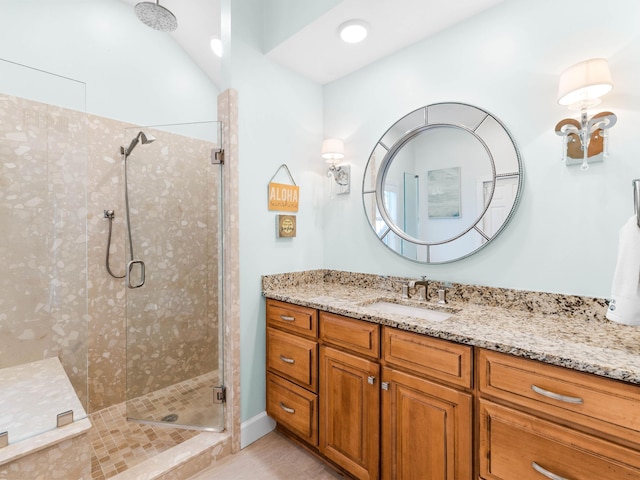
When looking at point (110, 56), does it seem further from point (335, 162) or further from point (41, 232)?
point (335, 162)

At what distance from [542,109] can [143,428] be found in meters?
2.99

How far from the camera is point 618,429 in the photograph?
84 centimetres

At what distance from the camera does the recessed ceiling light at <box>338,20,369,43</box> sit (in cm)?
177

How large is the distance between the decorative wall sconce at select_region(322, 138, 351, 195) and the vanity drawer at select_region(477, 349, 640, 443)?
1526mm

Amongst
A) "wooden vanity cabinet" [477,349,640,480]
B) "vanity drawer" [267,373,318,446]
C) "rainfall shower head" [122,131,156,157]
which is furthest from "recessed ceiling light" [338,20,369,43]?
"vanity drawer" [267,373,318,446]

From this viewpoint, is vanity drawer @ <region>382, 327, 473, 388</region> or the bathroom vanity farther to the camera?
vanity drawer @ <region>382, 327, 473, 388</region>

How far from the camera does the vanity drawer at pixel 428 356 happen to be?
3.75ft

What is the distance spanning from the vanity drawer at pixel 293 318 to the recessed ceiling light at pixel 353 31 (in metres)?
1.68

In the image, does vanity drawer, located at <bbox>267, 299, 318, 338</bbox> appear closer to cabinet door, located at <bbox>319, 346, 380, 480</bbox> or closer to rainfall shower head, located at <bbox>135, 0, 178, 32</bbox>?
cabinet door, located at <bbox>319, 346, 380, 480</bbox>

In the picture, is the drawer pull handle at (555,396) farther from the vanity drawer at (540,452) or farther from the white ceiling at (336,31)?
the white ceiling at (336,31)

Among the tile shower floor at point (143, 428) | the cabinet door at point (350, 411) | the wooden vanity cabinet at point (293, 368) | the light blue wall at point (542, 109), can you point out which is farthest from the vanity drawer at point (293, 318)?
the light blue wall at point (542, 109)

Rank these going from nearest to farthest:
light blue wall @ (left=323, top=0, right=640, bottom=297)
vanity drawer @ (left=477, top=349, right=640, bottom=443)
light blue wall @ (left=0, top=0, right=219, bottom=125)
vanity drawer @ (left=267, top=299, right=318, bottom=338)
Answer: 1. vanity drawer @ (left=477, top=349, right=640, bottom=443)
2. light blue wall @ (left=323, top=0, right=640, bottom=297)
3. vanity drawer @ (left=267, top=299, right=318, bottom=338)
4. light blue wall @ (left=0, top=0, right=219, bottom=125)

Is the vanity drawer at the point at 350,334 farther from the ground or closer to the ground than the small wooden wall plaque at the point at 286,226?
closer to the ground

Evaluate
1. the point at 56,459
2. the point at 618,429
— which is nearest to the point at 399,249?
the point at 618,429
